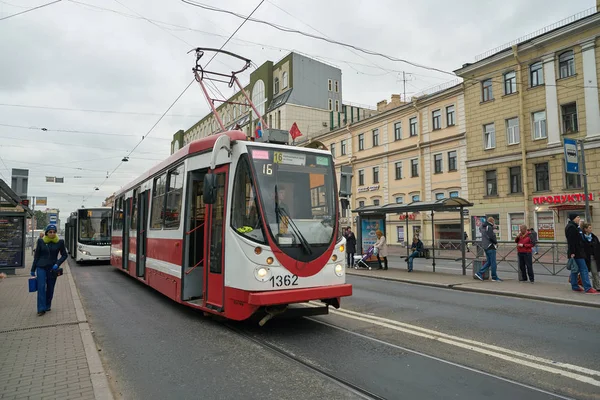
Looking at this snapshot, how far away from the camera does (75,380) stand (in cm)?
462

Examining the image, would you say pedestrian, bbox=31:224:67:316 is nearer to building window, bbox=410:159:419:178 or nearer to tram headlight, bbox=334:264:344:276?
tram headlight, bbox=334:264:344:276

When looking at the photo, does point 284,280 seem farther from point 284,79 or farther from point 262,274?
point 284,79

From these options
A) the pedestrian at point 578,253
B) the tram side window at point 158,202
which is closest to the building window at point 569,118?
the pedestrian at point 578,253

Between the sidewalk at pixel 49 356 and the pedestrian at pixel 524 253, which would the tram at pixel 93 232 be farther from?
the pedestrian at pixel 524 253

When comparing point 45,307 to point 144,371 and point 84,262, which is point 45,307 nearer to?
point 144,371

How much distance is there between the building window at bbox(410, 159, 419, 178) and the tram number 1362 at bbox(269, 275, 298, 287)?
31952 mm

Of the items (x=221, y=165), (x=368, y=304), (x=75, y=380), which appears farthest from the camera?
(x=368, y=304)

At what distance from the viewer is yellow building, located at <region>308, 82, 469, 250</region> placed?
33.3 m

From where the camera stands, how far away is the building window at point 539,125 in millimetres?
27531

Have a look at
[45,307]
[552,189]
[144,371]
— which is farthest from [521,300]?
[552,189]

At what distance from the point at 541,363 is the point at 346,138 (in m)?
40.3

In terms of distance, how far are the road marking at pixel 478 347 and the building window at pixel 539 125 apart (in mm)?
25030

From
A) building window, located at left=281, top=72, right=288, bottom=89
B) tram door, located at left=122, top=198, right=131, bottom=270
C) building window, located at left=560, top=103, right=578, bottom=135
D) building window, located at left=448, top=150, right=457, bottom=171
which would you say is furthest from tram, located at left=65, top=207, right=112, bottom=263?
building window, located at left=281, top=72, right=288, bottom=89

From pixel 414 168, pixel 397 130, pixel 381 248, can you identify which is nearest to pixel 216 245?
pixel 381 248
